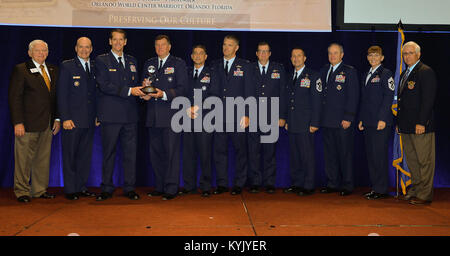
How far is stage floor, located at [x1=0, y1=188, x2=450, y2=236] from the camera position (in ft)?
8.64

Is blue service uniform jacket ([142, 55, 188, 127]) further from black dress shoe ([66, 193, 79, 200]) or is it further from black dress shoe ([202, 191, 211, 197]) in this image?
black dress shoe ([66, 193, 79, 200])

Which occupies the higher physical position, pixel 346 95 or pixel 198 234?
pixel 346 95

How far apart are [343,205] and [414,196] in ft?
2.84

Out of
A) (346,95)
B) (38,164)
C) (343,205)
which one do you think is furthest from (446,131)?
(38,164)

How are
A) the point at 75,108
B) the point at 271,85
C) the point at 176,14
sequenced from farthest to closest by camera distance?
the point at 176,14 → the point at 271,85 → the point at 75,108

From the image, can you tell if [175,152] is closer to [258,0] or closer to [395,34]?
[258,0]

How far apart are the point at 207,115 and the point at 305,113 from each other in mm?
1067

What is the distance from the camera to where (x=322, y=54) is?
15.0 ft

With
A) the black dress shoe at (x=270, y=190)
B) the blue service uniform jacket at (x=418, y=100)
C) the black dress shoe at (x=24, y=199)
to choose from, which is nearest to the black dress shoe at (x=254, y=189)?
the black dress shoe at (x=270, y=190)

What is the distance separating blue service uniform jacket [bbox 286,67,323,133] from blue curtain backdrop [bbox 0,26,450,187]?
0.61 metres

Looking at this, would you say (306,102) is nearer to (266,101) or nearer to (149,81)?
(266,101)

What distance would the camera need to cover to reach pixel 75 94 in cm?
368

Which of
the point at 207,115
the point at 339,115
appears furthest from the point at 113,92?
the point at 339,115
